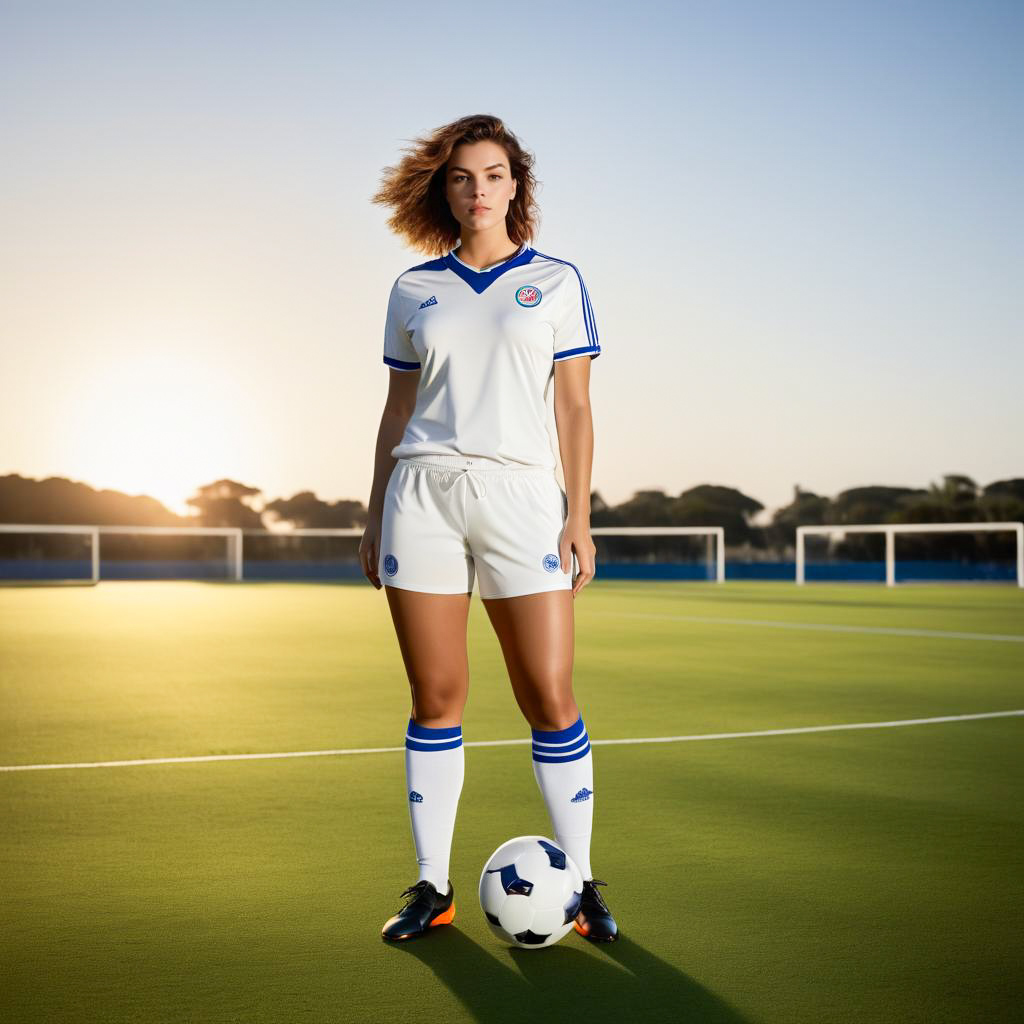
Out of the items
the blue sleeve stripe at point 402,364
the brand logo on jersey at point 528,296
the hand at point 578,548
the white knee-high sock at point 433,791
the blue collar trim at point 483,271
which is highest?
the blue collar trim at point 483,271

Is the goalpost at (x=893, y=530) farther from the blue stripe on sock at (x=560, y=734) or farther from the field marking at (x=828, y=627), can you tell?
the blue stripe on sock at (x=560, y=734)

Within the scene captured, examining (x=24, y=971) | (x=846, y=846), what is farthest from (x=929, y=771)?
(x=24, y=971)

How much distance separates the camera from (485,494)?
3.17 meters

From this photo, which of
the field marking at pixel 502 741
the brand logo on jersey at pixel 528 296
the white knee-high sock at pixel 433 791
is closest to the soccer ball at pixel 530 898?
the white knee-high sock at pixel 433 791

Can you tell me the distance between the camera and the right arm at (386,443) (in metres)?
3.50

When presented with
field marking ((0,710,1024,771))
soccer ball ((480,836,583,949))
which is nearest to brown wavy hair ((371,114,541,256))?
soccer ball ((480,836,583,949))

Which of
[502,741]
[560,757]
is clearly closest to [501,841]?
[560,757]

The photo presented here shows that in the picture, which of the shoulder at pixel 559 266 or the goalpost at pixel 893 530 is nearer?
the shoulder at pixel 559 266

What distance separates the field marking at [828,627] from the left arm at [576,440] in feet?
33.6

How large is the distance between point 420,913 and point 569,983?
1.62ft

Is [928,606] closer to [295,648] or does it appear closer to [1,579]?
[295,648]

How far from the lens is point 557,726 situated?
10.8ft

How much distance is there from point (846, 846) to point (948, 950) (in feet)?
3.52

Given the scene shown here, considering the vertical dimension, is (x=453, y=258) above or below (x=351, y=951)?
above
